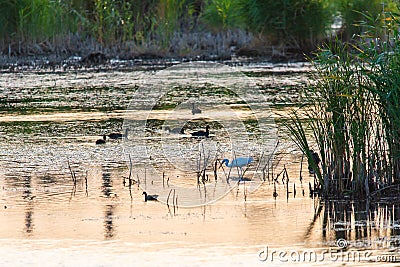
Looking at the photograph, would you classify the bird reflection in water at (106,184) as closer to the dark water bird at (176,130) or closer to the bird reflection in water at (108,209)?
the bird reflection in water at (108,209)

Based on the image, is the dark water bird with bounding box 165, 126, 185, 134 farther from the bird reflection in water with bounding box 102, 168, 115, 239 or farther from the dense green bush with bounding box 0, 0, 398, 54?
the dense green bush with bounding box 0, 0, 398, 54

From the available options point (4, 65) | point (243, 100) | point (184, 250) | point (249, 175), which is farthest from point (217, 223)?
point (4, 65)

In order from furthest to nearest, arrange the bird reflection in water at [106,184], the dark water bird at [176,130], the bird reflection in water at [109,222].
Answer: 1. the dark water bird at [176,130]
2. the bird reflection in water at [106,184]
3. the bird reflection in water at [109,222]

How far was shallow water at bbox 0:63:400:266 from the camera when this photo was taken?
→ 19.2 feet

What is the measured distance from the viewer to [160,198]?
739 centimetres

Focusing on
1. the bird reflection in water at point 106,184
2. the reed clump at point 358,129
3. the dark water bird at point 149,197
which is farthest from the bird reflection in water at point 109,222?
the reed clump at point 358,129

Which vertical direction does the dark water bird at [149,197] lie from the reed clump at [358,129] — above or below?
below

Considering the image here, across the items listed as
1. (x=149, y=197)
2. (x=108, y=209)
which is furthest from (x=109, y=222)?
(x=149, y=197)

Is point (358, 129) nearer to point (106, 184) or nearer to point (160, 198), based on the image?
point (160, 198)

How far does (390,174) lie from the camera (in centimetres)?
712

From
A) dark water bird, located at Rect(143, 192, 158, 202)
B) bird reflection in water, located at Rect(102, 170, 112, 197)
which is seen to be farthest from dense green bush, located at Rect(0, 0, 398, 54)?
dark water bird, located at Rect(143, 192, 158, 202)

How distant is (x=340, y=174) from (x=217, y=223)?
1158mm

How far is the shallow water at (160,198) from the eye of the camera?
5.87 meters

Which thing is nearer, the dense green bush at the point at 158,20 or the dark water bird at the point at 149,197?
the dark water bird at the point at 149,197
